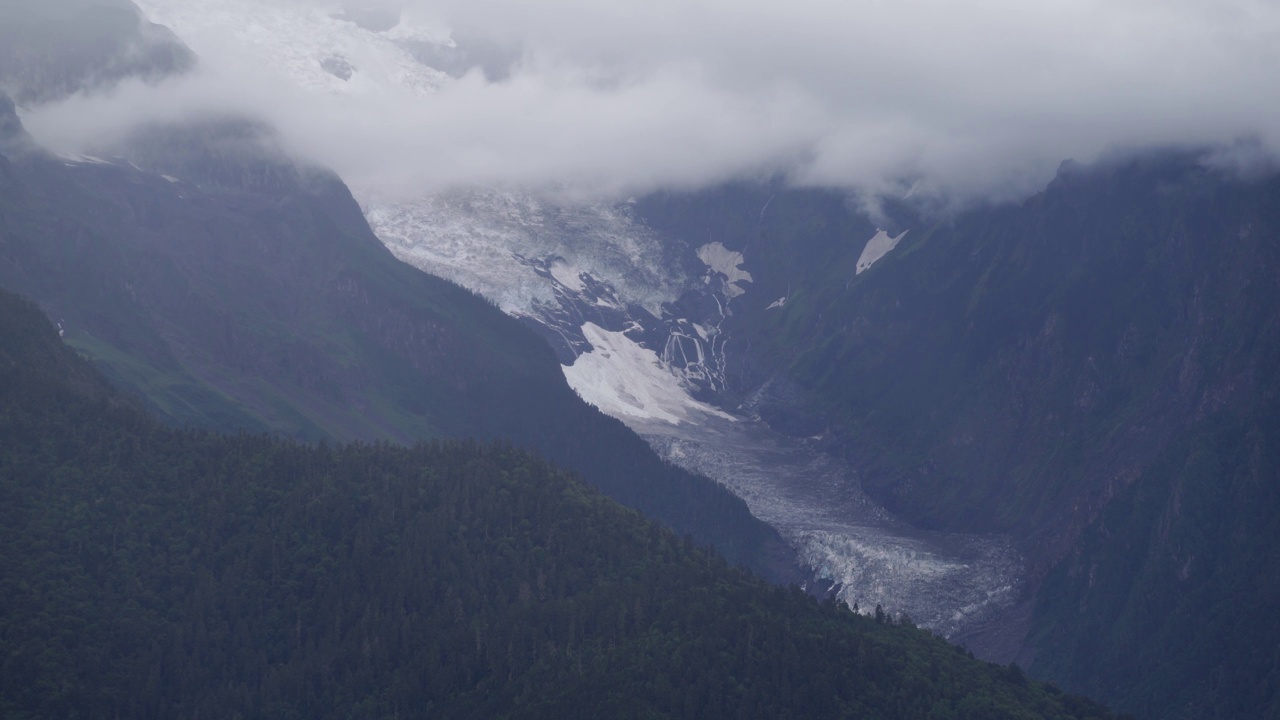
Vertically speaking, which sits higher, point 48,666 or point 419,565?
point 419,565

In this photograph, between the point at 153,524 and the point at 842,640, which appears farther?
the point at 153,524

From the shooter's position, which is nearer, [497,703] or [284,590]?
[497,703]

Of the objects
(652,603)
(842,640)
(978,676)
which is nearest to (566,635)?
(652,603)

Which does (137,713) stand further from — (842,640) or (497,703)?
(842,640)

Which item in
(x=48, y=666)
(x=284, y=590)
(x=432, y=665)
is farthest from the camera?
(x=284, y=590)

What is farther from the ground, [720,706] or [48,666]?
[720,706]

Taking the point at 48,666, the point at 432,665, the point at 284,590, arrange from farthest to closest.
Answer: the point at 284,590, the point at 432,665, the point at 48,666

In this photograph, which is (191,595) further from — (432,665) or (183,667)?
(432,665)
